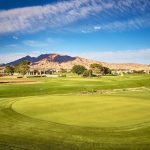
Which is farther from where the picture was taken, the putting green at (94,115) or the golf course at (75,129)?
the putting green at (94,115)

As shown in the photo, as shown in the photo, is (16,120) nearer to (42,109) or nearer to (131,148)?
(42,109)

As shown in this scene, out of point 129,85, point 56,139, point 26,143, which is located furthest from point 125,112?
point 129,85

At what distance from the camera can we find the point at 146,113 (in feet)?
89.7

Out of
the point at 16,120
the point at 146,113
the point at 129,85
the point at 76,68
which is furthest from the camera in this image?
the point at 76,68

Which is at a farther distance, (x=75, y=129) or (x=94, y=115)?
(x=94, y=115)

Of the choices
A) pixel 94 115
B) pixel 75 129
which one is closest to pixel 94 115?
pixel 94 115

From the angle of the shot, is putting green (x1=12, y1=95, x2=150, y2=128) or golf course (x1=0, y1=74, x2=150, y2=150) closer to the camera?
golf course (x1=0, y1=74, x2=150, y2=150)

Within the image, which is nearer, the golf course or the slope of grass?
the golf course

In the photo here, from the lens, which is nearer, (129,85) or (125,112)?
(125,112)

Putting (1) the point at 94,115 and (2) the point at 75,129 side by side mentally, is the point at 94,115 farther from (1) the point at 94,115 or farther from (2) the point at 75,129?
(2) the point at 75,129

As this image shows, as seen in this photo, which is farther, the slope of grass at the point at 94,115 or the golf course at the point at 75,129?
the slope of grass at the point at 94,115

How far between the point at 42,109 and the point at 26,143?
511 inches

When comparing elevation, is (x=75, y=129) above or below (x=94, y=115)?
below

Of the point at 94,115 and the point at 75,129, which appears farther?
the point at 94,115
